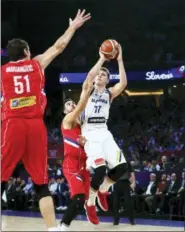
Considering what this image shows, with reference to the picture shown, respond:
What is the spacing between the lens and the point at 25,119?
5.31 metres

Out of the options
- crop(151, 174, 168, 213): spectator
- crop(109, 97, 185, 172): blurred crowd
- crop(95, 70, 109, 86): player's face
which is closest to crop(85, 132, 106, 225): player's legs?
crop(95, 70, 109, 86): player's face

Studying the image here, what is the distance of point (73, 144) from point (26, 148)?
2464mm

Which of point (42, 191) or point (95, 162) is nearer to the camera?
point (42, 191)

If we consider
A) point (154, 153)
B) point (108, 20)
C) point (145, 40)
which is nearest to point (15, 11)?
point (108, 20)

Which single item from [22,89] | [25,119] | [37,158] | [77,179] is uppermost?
[22,89]

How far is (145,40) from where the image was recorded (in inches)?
907

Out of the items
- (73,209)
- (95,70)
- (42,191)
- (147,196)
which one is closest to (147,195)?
(147,196)

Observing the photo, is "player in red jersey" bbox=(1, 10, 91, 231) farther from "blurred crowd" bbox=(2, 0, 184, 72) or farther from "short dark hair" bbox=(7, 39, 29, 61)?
"blurred crowd" bbox=(2, 0, 184, 72)

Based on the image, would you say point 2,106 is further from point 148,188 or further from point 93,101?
point 148,188

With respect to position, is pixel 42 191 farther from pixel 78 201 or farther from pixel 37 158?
pixel 78 201

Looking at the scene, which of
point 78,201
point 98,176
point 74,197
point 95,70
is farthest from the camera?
point 98,176

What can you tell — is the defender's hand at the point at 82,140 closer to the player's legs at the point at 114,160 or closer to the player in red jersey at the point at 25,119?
the player's legs at the point at 114,160

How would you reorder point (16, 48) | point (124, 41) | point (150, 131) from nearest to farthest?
point (16, 48) < point (150, 131) < point (124, 41)

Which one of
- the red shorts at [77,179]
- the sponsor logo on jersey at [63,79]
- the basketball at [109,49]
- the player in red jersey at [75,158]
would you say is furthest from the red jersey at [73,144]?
the sponsor logo on jersey at [63,79]
